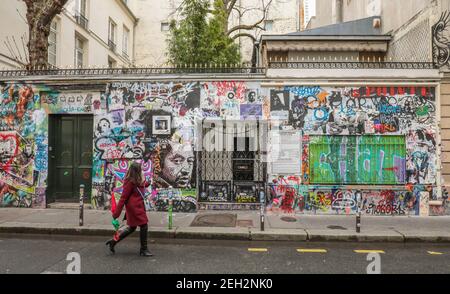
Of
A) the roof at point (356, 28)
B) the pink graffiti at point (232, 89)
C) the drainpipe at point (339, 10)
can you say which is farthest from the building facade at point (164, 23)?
the pink graffiti at point (232, 89)

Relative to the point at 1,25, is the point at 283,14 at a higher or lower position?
higher

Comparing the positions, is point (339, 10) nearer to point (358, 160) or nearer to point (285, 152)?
point (358, 160)

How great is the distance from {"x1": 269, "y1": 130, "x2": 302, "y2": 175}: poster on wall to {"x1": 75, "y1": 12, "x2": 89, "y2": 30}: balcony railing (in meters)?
16.8

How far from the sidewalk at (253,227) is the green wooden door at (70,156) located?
106 centimetres

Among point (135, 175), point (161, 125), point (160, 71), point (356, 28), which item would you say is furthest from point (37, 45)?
point (356, 28)

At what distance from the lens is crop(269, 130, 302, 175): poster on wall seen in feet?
31.8

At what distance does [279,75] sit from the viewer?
382 inches

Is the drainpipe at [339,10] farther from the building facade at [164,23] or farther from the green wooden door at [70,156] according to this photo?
the green wooden door at [70,156]

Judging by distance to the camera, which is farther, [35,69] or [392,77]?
[35,69]

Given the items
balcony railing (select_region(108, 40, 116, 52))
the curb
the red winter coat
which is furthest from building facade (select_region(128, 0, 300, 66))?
the red winter coat

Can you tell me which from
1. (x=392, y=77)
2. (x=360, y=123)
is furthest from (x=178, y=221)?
(x=392, y=77)

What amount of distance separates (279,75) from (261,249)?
5.22m
